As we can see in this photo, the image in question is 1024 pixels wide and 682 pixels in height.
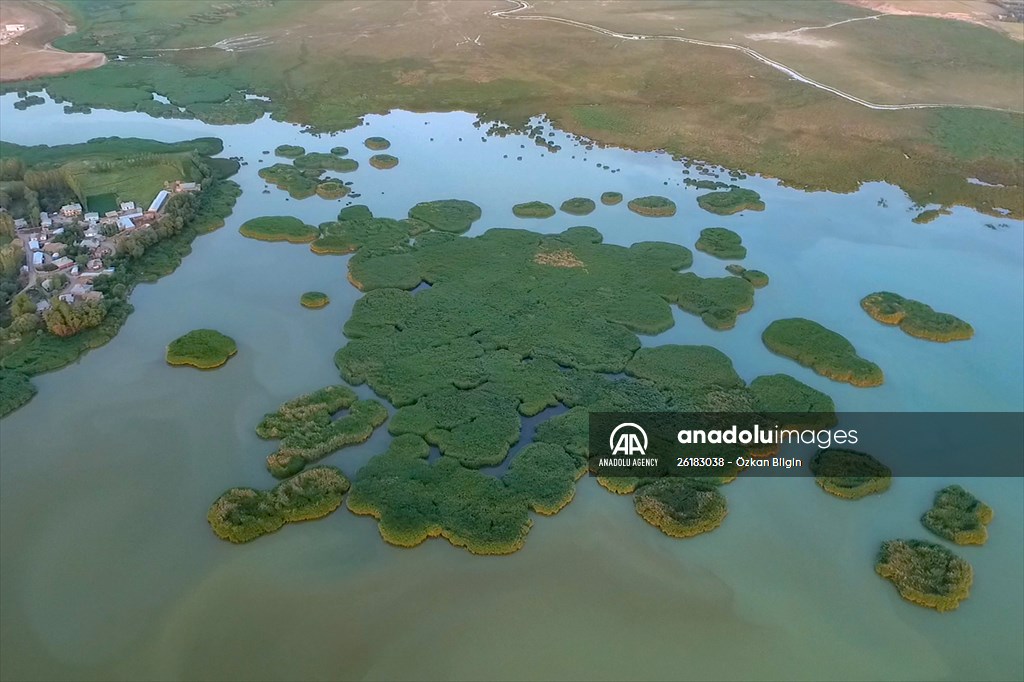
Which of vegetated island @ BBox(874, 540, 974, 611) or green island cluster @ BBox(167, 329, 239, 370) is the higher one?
green island cluster @ BBox(167, 329, 239, 370)

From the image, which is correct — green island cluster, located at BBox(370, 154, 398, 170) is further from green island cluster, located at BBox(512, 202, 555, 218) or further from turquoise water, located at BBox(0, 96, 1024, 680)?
turquoise water, located at BBox(0, 96, 1024, 680)

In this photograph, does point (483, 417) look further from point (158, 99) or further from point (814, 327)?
point (158, 99)

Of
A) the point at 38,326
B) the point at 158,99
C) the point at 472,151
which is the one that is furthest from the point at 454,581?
the point at 158,99

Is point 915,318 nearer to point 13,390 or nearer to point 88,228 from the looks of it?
point 13,390

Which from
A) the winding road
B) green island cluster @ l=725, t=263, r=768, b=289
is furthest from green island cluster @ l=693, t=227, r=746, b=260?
the winding road

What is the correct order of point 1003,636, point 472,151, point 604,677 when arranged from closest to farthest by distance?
1. point 604,677
2. point 1003,636
3. point 472,151

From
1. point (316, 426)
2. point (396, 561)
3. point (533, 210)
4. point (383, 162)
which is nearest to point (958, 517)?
point (396, 561)
